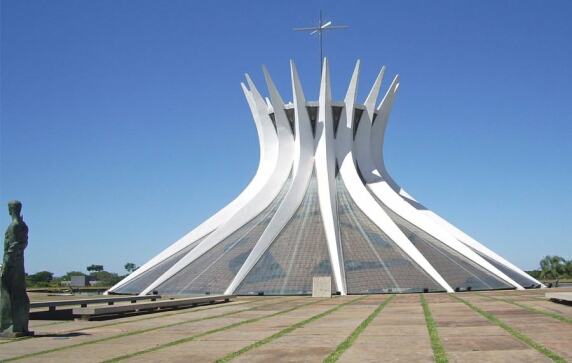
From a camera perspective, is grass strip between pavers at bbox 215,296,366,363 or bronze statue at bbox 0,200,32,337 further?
bronze statue at bbox 0,200,32,337

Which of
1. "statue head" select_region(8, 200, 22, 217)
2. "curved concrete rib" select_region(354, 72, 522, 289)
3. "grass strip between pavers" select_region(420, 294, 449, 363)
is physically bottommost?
"grass strip between pavers" select_region(420, 294, 449, 363)

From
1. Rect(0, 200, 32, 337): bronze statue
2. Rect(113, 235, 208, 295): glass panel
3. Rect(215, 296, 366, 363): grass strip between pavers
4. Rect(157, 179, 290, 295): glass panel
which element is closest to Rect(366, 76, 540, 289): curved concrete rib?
Rect(157, 179, 290, 295): glass panel

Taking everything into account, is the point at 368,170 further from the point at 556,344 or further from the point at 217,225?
the point at 556,344

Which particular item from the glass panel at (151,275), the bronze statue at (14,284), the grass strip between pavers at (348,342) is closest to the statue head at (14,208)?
the bronze statue at (14,284)

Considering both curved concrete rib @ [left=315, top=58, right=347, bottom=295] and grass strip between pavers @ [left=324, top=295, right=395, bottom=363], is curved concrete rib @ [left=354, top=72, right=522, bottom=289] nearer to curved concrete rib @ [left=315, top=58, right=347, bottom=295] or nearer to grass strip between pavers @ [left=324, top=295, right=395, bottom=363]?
curved concrete rib @ [left=315, top=58, right=347, bottom=295]

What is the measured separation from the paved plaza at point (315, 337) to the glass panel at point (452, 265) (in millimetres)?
13338

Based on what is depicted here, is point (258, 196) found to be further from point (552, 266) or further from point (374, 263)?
point (552, 266)

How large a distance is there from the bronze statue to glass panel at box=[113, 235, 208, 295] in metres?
20.0

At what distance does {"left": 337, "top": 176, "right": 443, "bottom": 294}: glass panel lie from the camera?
2944 cm

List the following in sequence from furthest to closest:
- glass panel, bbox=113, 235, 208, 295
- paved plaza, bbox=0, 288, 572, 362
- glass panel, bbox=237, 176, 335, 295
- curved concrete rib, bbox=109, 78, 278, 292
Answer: curved concrete rib, bbox=109, 78, 278, 292, glass panel, bbox=113, 235, 208, 295, glass panel, bbox=237, 176, 335, 295, paved plaza, bbox=0, 288, 572, 362

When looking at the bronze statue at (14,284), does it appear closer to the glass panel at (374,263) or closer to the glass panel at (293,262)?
the glass panel at (293,262)

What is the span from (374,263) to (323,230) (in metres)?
4.21

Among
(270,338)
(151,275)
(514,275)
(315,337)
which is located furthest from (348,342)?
(514,275)

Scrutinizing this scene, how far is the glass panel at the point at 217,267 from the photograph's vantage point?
101ft
